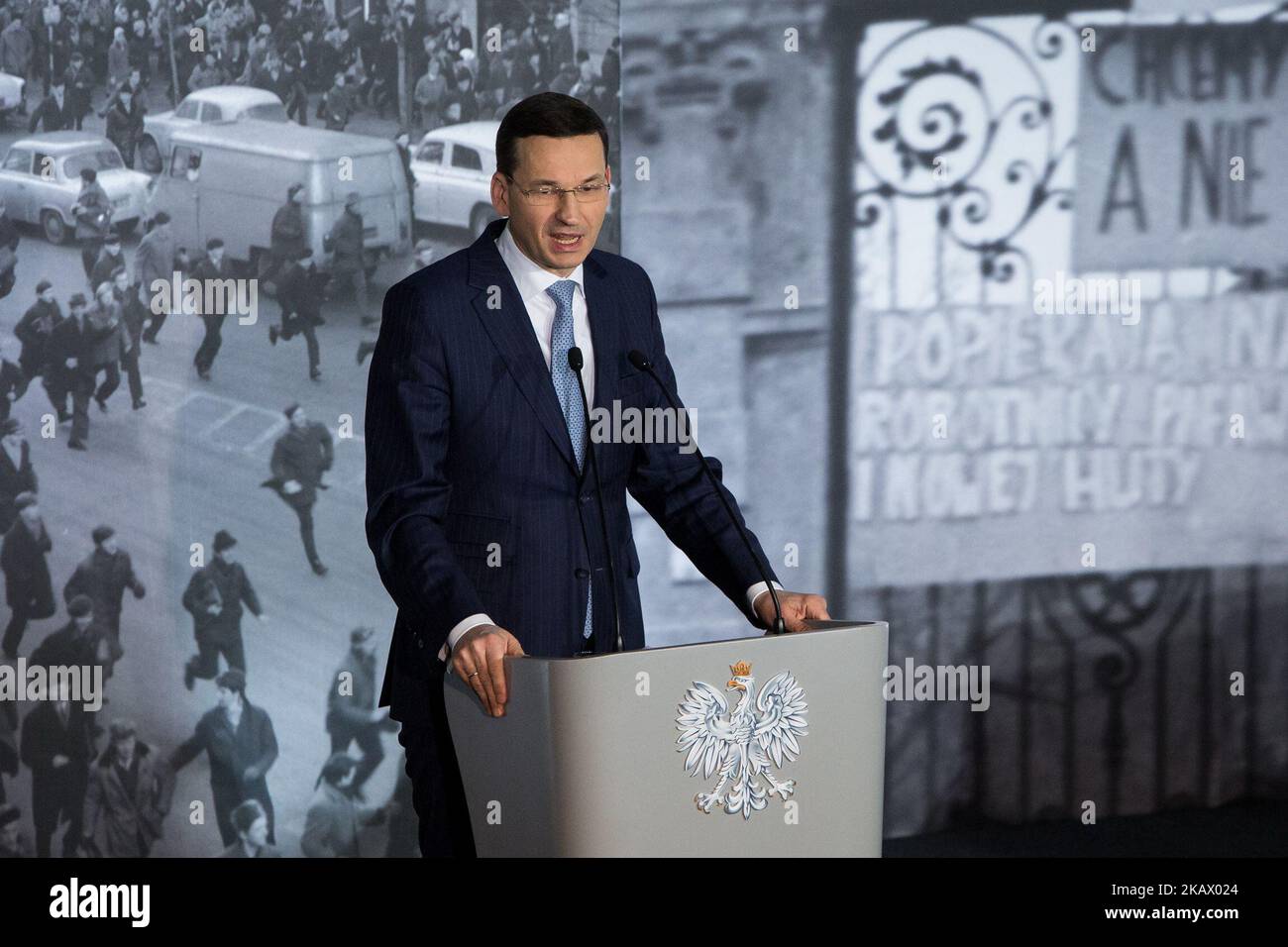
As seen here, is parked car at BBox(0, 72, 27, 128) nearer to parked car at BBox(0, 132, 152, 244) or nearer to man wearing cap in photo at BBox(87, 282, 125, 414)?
parked car at BBox(0, 132, 152, 244)

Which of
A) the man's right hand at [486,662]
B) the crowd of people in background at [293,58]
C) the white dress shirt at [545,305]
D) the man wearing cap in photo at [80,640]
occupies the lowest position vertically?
the man wearing cap in photo at [80,640]

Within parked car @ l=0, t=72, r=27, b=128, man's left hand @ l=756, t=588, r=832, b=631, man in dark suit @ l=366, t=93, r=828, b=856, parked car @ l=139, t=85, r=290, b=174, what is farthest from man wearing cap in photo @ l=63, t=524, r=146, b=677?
man's left hand @ l=756, t=588, r=832, b=631

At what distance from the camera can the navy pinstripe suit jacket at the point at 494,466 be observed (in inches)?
77.0

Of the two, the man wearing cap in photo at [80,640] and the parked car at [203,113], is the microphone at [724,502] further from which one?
the man wearing cap in photo at [80,640]

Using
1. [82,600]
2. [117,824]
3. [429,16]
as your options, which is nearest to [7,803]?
[117,824]

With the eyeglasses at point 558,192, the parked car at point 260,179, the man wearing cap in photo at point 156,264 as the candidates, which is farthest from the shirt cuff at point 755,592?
the man wearing cap in photo at point 156,264

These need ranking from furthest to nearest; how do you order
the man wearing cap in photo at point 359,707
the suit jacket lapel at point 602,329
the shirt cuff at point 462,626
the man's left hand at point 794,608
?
the man wearing cap in photo at point 359,707
the suit jacket lapel at point 602,329
the man's left hand at point 794,608
the shirt cuff at point 462,626

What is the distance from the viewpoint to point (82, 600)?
3.84m

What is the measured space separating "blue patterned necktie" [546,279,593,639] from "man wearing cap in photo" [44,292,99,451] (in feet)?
6.93

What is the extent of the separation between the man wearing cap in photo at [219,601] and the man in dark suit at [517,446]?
185 centimetres

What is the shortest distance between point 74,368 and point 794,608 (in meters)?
2.47

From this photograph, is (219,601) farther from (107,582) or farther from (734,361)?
(734,361)

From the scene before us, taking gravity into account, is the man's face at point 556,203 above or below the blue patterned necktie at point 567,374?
above

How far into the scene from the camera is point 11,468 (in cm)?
381
